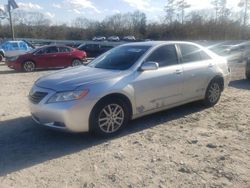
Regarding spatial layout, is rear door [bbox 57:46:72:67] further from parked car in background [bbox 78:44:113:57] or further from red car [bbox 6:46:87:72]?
parked car in background [bbox 78:44:113:57]

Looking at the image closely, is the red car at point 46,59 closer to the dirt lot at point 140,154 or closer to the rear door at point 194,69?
the dirt lot at point 140,154

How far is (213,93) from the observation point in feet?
24.1

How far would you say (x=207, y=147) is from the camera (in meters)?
4.96

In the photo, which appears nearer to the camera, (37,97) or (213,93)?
(37,97)

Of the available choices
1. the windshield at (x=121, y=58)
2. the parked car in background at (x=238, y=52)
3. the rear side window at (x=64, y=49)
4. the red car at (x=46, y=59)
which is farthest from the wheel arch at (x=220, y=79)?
the parked car in background at (x=238, y=52)

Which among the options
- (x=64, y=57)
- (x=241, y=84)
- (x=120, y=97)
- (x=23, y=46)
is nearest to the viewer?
(x=120, y=97)

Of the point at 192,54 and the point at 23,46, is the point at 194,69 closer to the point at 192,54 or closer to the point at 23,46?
the point at 192,54

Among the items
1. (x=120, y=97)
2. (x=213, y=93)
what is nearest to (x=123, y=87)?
(x=120, y=97)

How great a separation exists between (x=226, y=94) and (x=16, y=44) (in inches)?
783

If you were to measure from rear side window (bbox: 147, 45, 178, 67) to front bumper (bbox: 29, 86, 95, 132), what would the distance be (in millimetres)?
1721

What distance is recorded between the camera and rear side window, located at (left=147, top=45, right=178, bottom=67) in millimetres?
6164

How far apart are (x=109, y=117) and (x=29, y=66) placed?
42.9ft

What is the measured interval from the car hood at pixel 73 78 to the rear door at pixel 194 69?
1.68 m

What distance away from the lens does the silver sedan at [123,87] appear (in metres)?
5.05
